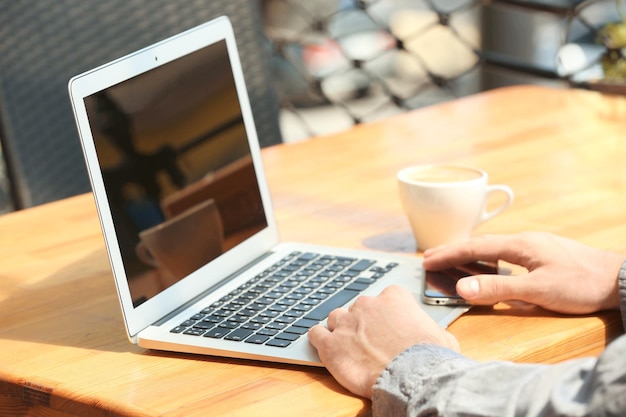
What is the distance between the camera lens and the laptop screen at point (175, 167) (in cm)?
90

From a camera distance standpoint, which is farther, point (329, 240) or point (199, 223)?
point (329, 240)

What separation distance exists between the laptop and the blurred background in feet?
2.12

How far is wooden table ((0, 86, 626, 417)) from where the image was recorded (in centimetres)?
81

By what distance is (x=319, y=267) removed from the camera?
40.5 inches

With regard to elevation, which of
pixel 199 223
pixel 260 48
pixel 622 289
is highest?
pixel 260 48

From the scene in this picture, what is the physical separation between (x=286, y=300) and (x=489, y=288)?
20 centimetres

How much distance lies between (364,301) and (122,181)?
259 millimetres

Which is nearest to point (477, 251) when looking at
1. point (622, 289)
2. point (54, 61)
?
point (622, 289)

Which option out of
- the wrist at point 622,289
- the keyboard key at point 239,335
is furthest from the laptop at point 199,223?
the wrist at point 622,289

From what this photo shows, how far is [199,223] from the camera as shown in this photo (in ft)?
3.26

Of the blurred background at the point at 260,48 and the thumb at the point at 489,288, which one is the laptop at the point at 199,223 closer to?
the thumb at the point at 489,288

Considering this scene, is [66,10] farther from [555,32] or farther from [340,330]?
[555,32]

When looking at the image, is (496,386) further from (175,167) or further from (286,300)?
(175,167)

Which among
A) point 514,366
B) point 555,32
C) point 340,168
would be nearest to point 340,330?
point 514,366
